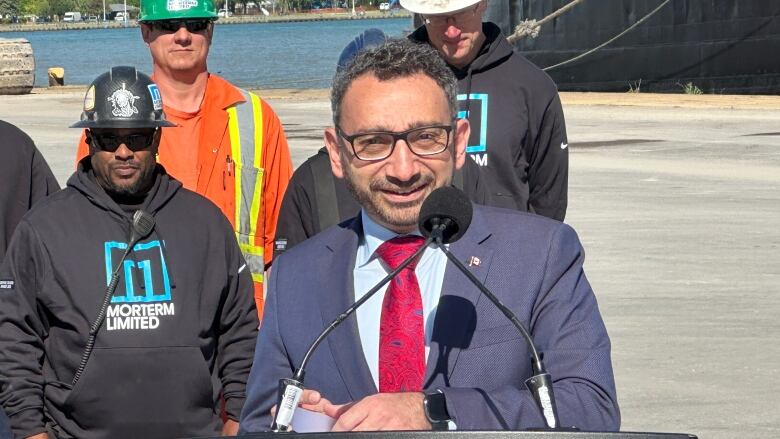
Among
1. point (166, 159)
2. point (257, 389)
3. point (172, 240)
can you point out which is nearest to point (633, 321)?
point (166, 159)

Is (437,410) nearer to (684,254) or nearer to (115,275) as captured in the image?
(115,275)

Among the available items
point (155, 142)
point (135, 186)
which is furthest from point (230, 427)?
point (155, 142)

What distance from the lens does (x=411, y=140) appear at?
3.01m

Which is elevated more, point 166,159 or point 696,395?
point 166,159

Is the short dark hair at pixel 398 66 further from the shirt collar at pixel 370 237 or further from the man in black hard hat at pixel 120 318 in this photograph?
the man in black hard hat at pixel 120 318

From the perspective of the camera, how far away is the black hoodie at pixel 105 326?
4.41m

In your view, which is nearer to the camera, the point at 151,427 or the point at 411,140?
the point at 411,140

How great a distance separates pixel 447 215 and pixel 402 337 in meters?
0.50

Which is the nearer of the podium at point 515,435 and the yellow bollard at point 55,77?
the podium at point 515,435

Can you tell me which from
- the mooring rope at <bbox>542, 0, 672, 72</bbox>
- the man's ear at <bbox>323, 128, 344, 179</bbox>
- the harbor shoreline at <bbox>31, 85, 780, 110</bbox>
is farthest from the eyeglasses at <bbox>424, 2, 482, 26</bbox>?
the mooring rope at <bbox>542, 0, 672, 72</bbox>

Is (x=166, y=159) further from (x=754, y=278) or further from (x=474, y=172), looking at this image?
(x=754, y=278)

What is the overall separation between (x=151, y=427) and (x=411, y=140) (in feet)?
5.94

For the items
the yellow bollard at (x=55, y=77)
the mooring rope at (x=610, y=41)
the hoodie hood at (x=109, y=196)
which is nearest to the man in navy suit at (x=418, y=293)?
the hoodie hood at (x=109, y=196)

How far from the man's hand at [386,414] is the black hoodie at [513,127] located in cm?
288
